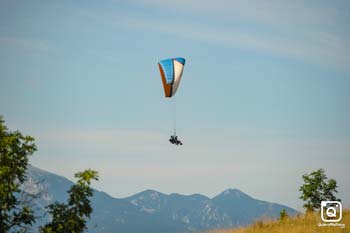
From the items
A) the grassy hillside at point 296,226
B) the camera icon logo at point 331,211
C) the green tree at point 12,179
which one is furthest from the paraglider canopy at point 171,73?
the green tree at point 12,179

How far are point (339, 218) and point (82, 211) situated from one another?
17.6 meters

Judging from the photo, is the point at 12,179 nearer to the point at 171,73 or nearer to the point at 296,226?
the point at 296,226

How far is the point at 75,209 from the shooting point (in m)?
21.5

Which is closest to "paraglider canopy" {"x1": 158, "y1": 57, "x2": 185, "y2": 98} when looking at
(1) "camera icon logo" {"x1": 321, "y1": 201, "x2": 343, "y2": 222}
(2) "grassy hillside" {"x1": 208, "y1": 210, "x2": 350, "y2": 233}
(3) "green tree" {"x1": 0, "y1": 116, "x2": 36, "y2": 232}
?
(1) "camera icon logo" {"x1": 321, "y1": 201, "x2": 343, "y2": 222}

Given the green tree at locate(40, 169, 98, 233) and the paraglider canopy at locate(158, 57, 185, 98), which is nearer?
the green tree at locate(40, 169, 98, 233)

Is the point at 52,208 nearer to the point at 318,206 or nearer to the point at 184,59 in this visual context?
the point at 318,206

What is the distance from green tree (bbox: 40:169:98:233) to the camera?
21.0 m

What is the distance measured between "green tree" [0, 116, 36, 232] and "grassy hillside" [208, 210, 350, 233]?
48.1ft

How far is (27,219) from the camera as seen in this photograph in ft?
69.5

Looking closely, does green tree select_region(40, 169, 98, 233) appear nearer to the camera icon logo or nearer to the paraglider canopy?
the camera icon logo

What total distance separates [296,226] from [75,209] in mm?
14647

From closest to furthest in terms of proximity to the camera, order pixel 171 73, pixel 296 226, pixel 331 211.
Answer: pixel 296 226
pixel 331 211
pixel 171 73

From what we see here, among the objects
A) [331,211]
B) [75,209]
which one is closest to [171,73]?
[331,211]

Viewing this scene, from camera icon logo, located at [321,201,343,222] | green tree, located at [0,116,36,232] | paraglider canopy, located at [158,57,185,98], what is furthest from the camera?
paraglider canopy, located at [158,57,185,98]
